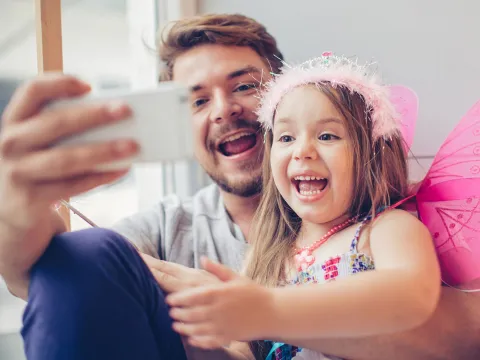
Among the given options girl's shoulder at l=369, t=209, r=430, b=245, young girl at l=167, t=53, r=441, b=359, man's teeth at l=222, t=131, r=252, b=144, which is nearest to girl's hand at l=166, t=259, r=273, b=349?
young girl at l=167, t=53, r=441, b=359

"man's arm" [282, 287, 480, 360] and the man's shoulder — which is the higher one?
the man's shoulder

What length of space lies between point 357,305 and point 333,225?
328 mm

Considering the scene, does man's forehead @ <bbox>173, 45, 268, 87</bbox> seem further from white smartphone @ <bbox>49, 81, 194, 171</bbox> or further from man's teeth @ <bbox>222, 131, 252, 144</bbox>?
white smartphone @ <bbox>49, 81, 194, 171</bbox>

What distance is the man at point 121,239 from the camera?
1.82ft

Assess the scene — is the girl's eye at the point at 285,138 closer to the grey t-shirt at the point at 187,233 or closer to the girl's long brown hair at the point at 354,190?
the girl's long brown hair at the point at 354,190

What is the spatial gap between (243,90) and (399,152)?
44 centimetres

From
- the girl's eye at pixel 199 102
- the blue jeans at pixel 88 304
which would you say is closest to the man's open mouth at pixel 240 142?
the girl's eye at pixel 199 102

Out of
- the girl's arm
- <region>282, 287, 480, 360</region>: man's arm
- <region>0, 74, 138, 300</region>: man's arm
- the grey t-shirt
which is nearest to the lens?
<region>0, 74, 138, 300</region>: man's arm

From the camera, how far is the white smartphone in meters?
0.55

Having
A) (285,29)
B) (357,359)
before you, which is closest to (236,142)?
(285,29)

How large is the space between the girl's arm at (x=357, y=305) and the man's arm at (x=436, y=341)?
0.12 metres

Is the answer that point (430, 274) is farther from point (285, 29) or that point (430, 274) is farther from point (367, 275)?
point (285, 29)

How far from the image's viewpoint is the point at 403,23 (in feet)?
4.61

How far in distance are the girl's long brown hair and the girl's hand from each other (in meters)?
0.36
